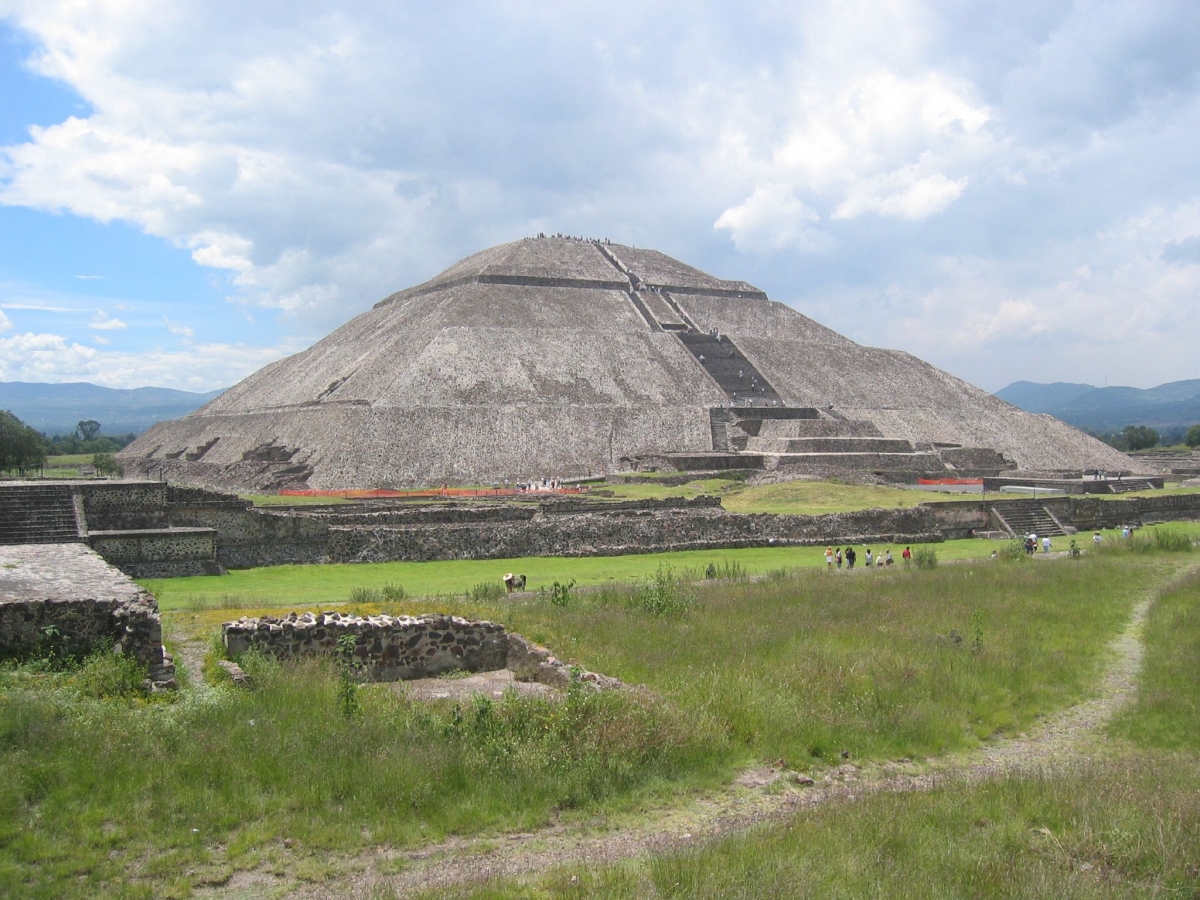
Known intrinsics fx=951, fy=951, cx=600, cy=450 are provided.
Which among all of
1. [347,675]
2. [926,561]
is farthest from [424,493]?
[347,675]

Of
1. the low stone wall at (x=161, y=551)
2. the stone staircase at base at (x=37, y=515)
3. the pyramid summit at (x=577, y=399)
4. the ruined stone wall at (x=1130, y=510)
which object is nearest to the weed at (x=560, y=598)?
the low stone wall at (x=161, y=551)

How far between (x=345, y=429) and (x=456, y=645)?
119 feet

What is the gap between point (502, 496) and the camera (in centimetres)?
3428

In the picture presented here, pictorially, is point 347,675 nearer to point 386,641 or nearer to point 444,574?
point 386,641

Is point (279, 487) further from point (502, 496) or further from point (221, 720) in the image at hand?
point (221, 720)

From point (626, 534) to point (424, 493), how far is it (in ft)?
43.0

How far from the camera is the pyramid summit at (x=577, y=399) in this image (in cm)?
4628

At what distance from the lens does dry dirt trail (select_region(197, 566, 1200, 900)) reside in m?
6.27

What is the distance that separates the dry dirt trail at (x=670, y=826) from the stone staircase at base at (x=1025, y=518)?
21975 mm

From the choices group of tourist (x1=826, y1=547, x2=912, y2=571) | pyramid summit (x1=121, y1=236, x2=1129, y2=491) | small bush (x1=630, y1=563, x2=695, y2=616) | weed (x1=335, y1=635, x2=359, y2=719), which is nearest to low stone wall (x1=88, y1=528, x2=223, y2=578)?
small bush (x1=630, y1=563, x2=695, y2=616)

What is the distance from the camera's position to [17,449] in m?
47.2

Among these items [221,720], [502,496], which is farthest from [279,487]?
[221,720]

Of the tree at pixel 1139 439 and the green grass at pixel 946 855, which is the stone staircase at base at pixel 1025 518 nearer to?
the green grass at pixel 946 855

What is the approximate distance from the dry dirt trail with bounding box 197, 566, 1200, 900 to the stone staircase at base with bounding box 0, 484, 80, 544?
15.8m
